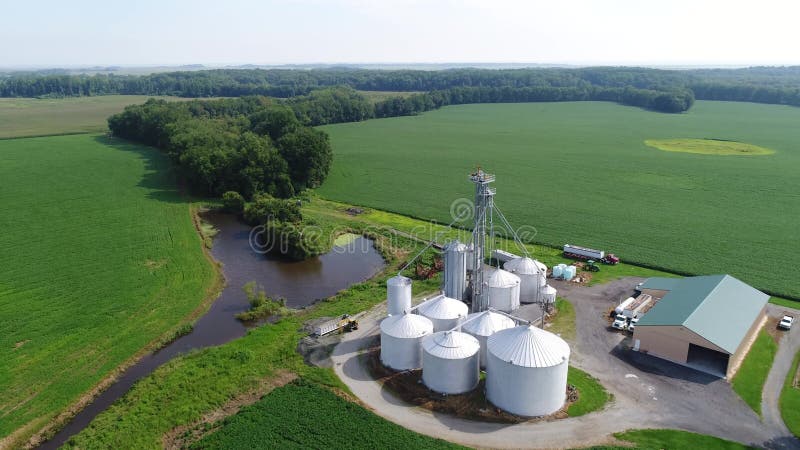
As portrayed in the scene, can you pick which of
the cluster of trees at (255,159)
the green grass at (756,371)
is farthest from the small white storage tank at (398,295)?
the cluster of trees at (255,159)

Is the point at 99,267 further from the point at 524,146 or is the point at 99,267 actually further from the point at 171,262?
the point at 524,146

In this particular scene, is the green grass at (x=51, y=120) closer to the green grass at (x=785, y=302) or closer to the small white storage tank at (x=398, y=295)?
the small white storage tank at (x=398, y=295)

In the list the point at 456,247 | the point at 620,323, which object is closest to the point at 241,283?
the point at 456,247

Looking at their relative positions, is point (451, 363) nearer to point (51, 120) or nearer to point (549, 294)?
point (549, 294)

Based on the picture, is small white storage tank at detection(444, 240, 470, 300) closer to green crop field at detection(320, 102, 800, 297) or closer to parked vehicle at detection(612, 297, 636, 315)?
parked vehicle at detection(612, 297, 636, 315)

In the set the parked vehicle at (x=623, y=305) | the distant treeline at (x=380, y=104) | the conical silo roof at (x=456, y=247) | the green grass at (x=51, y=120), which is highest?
the distant treeline at (x=380, y=104)

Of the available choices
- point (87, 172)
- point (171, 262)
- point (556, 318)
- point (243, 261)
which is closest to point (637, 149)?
point (556, 318)

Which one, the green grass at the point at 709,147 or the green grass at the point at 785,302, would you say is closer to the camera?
the green grass at the point at 785,302
